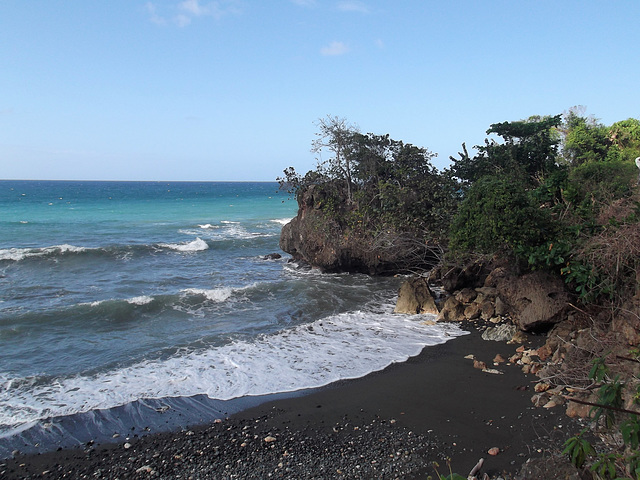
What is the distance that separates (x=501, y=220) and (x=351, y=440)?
6981mm

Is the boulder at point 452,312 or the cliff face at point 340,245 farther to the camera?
the cliff face at point 340,245

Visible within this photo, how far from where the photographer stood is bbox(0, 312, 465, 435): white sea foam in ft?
31.1

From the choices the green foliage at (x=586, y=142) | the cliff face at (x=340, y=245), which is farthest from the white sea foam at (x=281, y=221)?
the green foliage at (x=586, y=142)

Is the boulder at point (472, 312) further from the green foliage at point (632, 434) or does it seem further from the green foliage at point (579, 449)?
the green foliage at point (632, 434)

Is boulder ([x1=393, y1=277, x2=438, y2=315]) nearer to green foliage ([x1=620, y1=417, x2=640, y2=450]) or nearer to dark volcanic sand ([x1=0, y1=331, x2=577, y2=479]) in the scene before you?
dark volcanic sand ([x1=0, y1=331, x2=577, y2=479])

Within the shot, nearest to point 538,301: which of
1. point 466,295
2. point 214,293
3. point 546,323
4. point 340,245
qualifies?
point 546,323

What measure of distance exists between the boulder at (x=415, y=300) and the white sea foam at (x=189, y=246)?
16530 millimetres

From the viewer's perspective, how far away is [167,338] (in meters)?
12.9

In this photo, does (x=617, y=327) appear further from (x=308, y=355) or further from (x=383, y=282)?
(x=383, y=282)

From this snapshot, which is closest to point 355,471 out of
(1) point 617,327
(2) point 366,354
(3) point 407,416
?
(3) point 407,416

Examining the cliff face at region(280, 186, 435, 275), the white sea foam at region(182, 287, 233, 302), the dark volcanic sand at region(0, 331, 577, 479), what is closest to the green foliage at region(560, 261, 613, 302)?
the dark volcanic sand at region(0, 331, 577, 479)

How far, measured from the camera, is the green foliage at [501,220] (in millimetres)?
11828

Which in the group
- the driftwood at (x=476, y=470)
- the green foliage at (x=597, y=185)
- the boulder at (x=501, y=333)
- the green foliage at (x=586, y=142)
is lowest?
the driftwood at (x=476, y=470)

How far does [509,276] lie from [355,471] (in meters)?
8.36
